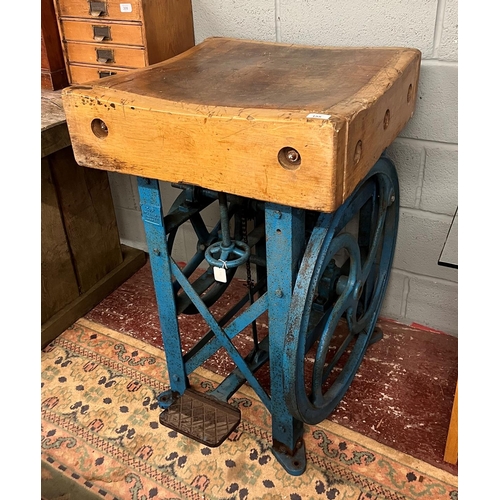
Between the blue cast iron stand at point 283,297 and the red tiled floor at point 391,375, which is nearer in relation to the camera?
the blue cast iron stand at point 283,297

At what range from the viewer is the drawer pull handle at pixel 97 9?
4.67ft

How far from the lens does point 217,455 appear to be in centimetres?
138

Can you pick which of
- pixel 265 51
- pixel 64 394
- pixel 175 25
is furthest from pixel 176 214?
pixel 64 394

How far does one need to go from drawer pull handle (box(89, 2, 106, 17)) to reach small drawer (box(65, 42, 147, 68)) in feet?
0.27

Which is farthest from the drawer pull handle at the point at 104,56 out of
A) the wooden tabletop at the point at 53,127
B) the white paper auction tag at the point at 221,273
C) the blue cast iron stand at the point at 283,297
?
the white paper auction tag at the point at 221,273

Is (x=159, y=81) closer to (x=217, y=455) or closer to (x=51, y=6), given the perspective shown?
(x=51, y=6)

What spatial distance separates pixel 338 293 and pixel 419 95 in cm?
60

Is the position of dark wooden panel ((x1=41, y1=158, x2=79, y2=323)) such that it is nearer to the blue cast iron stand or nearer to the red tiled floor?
the red tiled floor

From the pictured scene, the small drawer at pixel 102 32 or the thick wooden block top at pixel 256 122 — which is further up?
the small drawer at pixel 102 32

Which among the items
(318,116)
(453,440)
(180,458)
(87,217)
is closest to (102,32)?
(87,217)

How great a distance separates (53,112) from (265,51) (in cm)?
67

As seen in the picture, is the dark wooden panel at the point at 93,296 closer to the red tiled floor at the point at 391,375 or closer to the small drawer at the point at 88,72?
the red tiled floor at the point at 391,375

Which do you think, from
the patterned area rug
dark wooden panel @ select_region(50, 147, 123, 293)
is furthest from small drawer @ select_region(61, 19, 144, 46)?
the patterned area rug

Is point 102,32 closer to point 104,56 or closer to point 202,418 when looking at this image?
point 104,56
